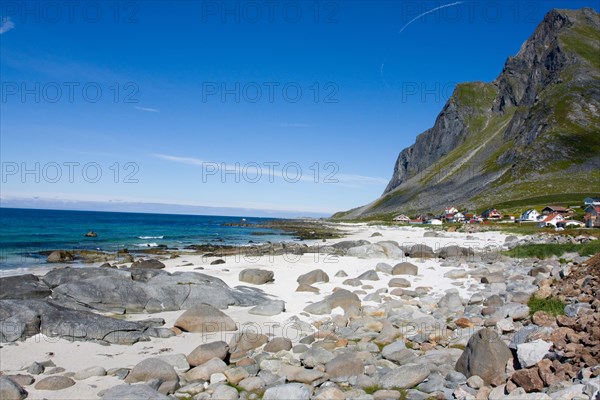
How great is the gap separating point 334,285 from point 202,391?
13.0 metres

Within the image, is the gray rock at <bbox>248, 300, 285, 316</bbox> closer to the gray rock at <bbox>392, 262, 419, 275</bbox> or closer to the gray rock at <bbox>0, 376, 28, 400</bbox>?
the gray rock at <bbox>0, 376, 28, 400</bbox>

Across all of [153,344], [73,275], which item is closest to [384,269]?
[153,344]

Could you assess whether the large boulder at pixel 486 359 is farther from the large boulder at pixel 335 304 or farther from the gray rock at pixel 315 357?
the large boulder at pixel 335 304

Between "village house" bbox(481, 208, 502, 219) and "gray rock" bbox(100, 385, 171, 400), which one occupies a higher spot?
"village house" bbox(481, 208, 502, 219)

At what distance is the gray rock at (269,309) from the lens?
16.7m

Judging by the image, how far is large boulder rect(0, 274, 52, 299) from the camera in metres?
17.4

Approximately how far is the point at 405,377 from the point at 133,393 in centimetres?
596

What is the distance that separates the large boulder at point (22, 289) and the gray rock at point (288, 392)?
13.0 meters

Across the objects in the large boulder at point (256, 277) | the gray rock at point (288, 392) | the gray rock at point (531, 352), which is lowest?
the gray rock at point (288, 392)

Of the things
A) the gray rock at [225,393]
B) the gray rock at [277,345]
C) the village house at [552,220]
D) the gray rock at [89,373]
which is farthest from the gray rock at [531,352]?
the village house at [552,220]

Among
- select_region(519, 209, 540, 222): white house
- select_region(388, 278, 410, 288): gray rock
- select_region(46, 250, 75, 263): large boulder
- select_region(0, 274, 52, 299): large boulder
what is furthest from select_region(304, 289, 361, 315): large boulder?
select_region(519, 209, 540, 222): white house

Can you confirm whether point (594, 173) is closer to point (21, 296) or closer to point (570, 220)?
point (570, 220)

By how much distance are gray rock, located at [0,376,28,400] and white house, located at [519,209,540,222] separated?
105 m

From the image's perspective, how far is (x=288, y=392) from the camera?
30.2 ft
